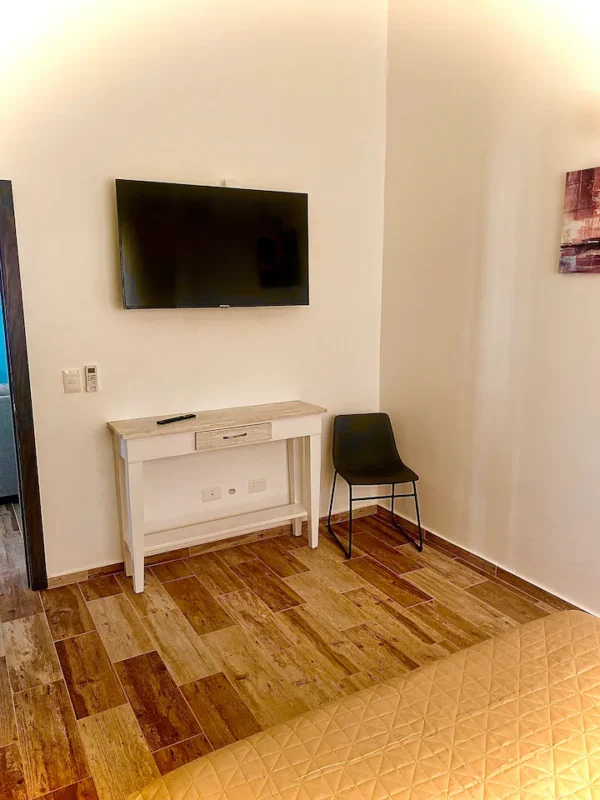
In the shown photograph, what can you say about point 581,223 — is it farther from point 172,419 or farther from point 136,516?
point 136,516

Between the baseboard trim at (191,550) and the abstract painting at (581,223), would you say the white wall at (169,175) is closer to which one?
the baseboard trim at (191,550)

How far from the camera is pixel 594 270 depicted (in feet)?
8.52

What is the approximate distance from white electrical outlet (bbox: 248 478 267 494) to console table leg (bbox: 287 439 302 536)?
0.57 ft

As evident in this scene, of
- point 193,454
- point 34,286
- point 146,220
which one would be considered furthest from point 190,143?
point 193,454

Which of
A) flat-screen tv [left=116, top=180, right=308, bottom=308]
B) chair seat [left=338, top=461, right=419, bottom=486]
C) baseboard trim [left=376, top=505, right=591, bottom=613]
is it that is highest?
flat-screen tv [left=116, top=180, right=308, bottom=308]

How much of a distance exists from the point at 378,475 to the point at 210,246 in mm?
1582

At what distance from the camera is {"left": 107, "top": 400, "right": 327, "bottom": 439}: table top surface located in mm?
2992

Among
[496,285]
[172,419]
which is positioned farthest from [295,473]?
[496,285]

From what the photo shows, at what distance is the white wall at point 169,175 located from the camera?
284cm

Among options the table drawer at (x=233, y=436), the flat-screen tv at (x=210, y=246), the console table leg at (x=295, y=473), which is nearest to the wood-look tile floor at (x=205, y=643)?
the console table leg at (x=295, y=473)

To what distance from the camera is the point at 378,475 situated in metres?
3.51

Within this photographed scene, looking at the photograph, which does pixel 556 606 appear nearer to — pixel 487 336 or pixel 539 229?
pixel 487 336

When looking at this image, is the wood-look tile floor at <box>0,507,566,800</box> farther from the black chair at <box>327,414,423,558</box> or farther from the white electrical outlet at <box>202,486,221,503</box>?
the black chair at <box>327,414,423,558</box>

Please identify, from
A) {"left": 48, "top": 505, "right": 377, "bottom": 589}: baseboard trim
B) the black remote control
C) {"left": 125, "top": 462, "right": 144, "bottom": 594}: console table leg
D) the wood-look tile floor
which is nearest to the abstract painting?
the wood-look tile floor
